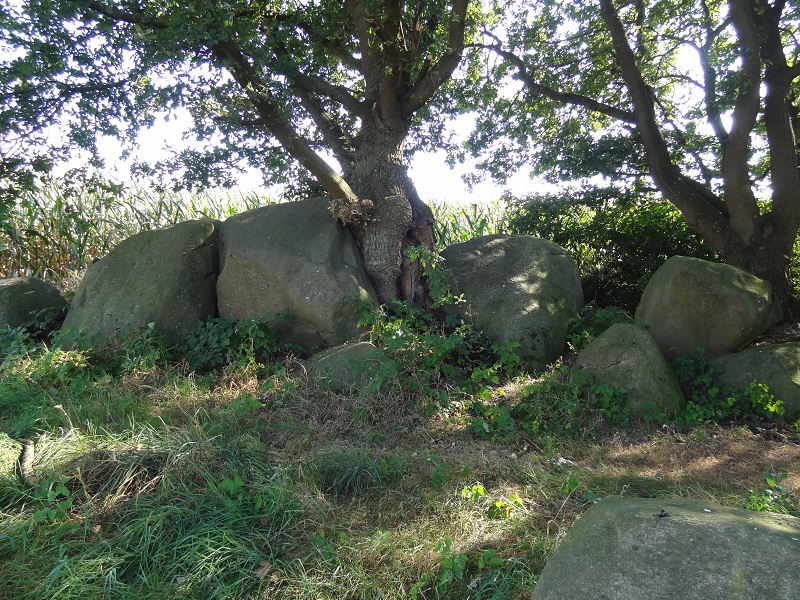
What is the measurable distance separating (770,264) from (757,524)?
5.99 metres

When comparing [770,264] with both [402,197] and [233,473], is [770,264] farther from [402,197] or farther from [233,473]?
[233,473]

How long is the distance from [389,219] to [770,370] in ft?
13.9

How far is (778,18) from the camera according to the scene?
23.0 ft

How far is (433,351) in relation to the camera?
5.62 meters

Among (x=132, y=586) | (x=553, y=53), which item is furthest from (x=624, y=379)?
(x=553, y=53)

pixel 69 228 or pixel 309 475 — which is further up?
pixel 69 228

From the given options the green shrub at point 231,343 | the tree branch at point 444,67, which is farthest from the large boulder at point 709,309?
the green shrub at point 231,343

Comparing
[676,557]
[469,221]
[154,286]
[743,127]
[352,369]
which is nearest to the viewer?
[676,557]

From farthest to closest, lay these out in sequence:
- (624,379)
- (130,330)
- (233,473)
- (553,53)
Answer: (553,53) < (130,330) < (624,379) < (233,473)

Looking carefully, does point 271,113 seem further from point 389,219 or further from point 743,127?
point 743,127

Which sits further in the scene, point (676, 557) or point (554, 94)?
point (554, 94)

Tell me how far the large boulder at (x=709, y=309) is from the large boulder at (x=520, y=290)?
41.1 inches

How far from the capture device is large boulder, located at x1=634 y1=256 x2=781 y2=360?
5.84m

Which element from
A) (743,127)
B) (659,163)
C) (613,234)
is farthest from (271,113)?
(743,127)
